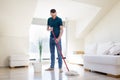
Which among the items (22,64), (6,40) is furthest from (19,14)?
(22,64)

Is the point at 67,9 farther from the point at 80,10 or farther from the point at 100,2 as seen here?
the point at 100,2

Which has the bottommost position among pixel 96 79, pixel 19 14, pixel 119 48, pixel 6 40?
→ pixel 96 79

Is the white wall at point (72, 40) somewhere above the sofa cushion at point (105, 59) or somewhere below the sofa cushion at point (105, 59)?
above

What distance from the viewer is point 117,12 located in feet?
14.6

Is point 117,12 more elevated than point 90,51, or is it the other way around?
point 117,12

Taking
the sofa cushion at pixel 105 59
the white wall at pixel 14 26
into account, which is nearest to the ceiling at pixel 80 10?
the white wall at pixel 14 26

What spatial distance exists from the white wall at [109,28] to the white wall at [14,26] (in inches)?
90.0

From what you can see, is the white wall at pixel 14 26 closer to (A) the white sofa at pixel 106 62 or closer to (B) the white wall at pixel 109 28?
(A) the white sofa at pixel 106 62

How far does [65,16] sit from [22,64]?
2435 millimetres

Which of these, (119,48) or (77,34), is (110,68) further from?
(77,34)

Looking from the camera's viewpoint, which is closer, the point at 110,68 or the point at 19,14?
the point at 110,68

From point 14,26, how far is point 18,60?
971 mm

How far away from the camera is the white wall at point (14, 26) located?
391 centimetres

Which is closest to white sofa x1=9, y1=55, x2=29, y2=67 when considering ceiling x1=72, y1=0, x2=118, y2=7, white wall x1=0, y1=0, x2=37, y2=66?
white wall x1=0, y1=0, x2=37, y2=66
